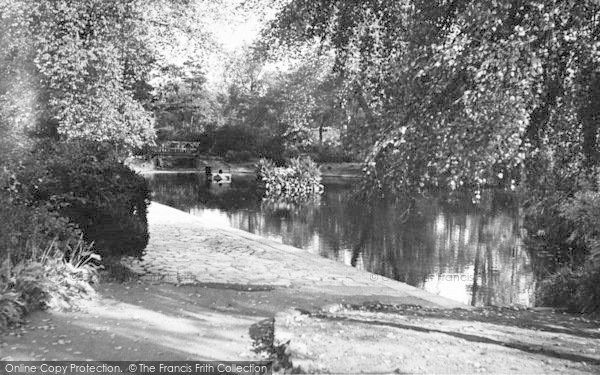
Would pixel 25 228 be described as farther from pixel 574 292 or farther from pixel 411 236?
pixel 411 236

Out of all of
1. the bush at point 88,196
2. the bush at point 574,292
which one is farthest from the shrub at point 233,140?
the bush at point 88,196

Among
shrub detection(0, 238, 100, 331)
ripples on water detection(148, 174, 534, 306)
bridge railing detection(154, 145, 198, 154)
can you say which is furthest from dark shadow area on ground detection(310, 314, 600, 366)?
bridge railing detection(154, 145, 198, 154)

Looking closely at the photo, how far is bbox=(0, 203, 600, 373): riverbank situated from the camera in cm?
405

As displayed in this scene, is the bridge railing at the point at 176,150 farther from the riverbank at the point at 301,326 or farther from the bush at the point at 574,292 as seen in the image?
the bush at the point at 574,292

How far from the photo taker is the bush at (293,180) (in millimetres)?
26531

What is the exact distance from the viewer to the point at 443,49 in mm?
3525

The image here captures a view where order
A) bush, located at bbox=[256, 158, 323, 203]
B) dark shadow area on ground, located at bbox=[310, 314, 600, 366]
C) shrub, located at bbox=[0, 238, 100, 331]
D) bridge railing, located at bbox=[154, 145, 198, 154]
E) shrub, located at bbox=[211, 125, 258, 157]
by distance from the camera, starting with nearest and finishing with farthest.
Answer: dark shadow area on ground, located at bbox=[310, 314, 600, 366] → shrub, located at bbox=[0, 238, 100, 331] → bush, located at bbox=[256, 158, 323, 203] → bridge railing, located at bbox=[154, 145, 198, 154] → shrub, located at bbox=[211, 125, 258, 157]

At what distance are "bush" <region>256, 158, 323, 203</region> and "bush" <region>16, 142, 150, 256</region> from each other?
19.1m

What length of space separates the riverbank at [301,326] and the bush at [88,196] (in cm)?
60

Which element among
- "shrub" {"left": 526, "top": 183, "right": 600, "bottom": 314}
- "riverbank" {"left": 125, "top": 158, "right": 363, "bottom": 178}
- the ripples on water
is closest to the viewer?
"shrub" {"left": 526, "top": 183, "right": 600, "bottom": 314}

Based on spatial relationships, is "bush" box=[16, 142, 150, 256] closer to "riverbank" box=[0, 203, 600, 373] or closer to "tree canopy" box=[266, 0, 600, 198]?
"riverbank" box=[0, 203, 600, 373]

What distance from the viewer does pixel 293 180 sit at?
27.1 m

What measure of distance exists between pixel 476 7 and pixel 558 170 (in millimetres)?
2002

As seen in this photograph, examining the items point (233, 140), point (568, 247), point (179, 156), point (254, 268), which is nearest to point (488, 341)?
point (254, 268)
